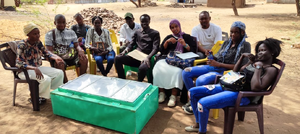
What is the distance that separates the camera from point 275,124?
3252mm

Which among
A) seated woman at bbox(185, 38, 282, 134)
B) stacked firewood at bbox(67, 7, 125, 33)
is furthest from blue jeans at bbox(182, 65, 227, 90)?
stacked firewood at bbox(67, 7, 125, 33)

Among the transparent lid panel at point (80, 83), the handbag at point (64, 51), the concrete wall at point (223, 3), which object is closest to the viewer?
the transparent lid panel at point (80, 83)

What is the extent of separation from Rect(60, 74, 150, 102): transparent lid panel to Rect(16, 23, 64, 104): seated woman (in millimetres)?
407

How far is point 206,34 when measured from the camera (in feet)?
14.4

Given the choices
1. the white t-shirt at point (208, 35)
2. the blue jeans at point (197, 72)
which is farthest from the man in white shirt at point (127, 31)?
the blue jeans at point (197, 72)

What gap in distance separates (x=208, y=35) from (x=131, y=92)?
213 cm

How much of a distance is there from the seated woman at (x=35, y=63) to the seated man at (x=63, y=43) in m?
0.44

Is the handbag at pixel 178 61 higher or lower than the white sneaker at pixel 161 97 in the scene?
higher

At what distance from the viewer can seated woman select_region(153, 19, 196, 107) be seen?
380 centimetres

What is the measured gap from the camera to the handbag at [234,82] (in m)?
2.68

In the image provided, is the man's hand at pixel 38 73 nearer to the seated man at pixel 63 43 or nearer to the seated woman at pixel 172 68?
the seated man at pixel 63 43

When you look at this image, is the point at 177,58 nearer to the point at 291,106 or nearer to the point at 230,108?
the point at 230,108

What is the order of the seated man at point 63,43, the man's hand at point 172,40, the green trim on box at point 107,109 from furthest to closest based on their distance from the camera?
the seated man at point 63,43
the man's hand at point 172,40
the green trim on box at point 107,109

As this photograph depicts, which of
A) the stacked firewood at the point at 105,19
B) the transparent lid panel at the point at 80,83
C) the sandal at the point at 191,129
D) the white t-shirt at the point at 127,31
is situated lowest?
the sandal at the point at 191,129
